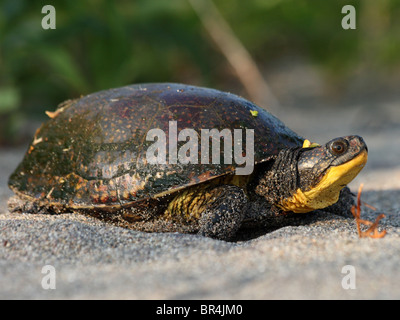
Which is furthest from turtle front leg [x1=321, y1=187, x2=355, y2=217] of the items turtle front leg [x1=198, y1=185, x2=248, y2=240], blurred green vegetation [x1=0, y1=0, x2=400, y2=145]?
blurred green vegetation [x1=0, y1=0, x2=400, y2=145]

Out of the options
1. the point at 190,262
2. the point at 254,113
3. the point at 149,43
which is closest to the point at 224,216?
the point at 190,262

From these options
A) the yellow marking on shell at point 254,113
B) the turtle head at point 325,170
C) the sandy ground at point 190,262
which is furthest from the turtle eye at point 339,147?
the yellow marking on shell at point 254,113

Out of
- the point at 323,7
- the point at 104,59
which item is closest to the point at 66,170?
the point at 104,59

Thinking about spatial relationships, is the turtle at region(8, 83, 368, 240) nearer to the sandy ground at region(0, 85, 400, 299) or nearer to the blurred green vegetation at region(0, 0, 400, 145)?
the sandy ground at region(0, 85, 400, 299)

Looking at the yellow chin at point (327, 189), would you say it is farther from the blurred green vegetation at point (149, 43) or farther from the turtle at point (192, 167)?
the blurred green vegetation at point (149, 43)

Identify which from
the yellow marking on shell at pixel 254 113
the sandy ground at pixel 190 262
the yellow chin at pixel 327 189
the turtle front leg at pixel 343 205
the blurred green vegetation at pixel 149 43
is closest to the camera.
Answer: the sandy ground at pixel 190 262
